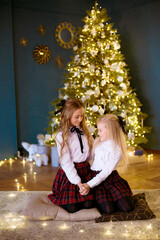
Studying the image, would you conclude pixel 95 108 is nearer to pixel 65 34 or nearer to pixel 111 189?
pixel 111 189

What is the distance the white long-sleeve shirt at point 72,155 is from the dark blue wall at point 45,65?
2.95m

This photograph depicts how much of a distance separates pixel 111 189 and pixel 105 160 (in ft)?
0.77

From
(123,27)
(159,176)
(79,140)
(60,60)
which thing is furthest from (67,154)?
(123,27)

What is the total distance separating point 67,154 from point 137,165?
2.03 metres

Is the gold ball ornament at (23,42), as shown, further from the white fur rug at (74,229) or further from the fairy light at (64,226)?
the fairy light at (64,226)

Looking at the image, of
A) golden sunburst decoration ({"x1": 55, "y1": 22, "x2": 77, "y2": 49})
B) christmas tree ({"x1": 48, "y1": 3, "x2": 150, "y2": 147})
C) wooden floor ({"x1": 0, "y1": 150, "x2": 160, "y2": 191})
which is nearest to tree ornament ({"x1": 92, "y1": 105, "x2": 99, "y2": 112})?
christmas tree ({"x1": 48, "y1": 3, "x2": 150, "y2": 147})

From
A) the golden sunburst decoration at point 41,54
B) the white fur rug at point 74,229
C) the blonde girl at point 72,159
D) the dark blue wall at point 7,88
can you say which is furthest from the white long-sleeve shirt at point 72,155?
the golden sunburst decoration at point 41,54

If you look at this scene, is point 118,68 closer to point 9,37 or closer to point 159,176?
point 159,176

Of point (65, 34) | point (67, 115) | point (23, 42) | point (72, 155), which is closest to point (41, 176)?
point (72, 155)

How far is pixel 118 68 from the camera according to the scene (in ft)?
13.9

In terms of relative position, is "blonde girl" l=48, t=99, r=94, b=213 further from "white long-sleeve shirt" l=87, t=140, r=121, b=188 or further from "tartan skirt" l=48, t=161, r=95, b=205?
"white long-sleeve shirt" l=87, t=140, r=121, b=188

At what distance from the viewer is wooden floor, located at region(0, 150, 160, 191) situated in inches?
118

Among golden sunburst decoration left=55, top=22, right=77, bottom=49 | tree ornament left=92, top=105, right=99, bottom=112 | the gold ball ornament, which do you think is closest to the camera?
tree ornament left=92, top=105, right=99, bottom=112

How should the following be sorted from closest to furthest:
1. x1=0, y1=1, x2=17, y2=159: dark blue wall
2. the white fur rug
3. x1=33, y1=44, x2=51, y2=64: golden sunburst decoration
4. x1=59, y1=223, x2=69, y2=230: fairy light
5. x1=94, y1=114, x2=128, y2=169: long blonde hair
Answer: the white fur rug, x1=59, y1=223, x2=69, y2=230: fairy light, x1=94, y1=114, x2=128, y2=169: long blonde hair, x1=0, y1=1, x2=17, y2=159: dark blue wall, x1=33, y1=44, x2=51, y2=64: golden sunburst decoration
